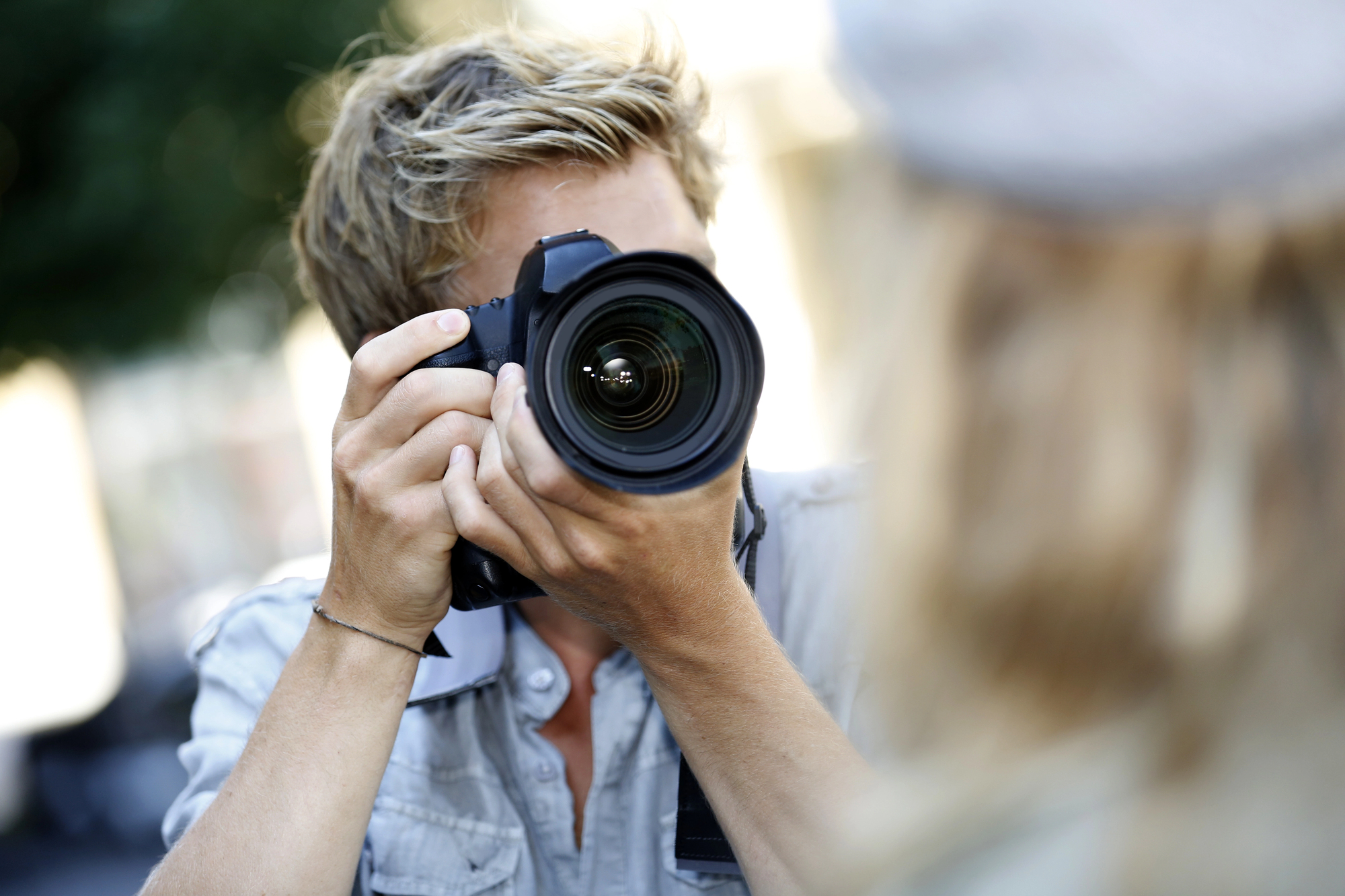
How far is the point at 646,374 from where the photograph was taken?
1.25m

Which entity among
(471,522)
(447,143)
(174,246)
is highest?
(174,246)

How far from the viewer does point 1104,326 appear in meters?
0.57

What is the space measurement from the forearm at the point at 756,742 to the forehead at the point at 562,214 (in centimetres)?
71

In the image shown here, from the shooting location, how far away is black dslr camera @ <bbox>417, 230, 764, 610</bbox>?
1.12 m

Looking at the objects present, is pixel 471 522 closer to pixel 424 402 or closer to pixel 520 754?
pixel 424 402

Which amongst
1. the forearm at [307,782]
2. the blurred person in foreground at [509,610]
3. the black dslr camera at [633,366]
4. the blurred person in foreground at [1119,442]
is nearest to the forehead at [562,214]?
the blurred person in foreground at [509,610]

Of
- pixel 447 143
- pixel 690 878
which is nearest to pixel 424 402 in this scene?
pixel 447 143

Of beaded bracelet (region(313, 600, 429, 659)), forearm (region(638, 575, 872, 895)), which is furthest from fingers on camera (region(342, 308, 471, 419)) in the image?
forearm (region(638, 575, 872, 895))

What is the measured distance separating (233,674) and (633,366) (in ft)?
2.77

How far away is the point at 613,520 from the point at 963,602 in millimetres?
552

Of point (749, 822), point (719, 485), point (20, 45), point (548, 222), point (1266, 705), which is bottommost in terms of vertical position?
point (749, 822)

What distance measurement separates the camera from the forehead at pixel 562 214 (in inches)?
64.0

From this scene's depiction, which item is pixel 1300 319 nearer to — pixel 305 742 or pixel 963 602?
pixel 963 602

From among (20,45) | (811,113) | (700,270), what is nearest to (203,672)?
(700,270)
